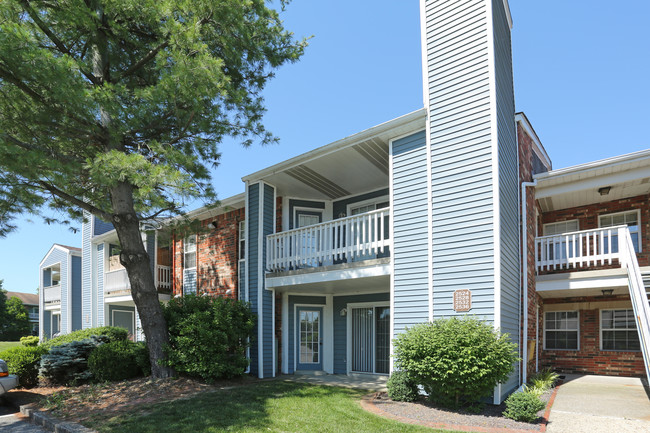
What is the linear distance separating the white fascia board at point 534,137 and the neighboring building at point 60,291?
23.1 m

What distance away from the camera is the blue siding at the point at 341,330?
1214 centimetres

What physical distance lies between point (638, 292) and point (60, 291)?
2677 centimetres

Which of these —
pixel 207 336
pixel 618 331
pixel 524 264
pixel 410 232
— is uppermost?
pixel 410 232

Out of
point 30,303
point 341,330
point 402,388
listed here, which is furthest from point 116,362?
point 30,303

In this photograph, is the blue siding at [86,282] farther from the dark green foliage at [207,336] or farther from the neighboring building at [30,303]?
the neighboring building at [30,303]

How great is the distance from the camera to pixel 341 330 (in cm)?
1243

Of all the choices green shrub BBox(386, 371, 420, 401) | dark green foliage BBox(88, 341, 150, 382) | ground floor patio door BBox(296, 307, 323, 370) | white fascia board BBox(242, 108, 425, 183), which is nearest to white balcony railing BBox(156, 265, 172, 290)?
dark green foliage BBox(88, 341, 150, 382)

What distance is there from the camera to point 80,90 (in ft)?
23.4

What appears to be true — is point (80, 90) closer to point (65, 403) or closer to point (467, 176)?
point (65, 403)

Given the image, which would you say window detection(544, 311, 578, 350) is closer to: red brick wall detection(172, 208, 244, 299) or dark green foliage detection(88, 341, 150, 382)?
red brick wall detection(172, 208, 244, 299)

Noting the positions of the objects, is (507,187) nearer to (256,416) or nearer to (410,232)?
(410,232)

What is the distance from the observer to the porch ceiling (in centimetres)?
893

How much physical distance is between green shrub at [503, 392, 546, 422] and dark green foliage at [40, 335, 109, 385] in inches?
372

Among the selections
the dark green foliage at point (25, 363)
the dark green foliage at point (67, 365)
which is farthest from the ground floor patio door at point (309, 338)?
the dark green foliage at point (25, 363)
